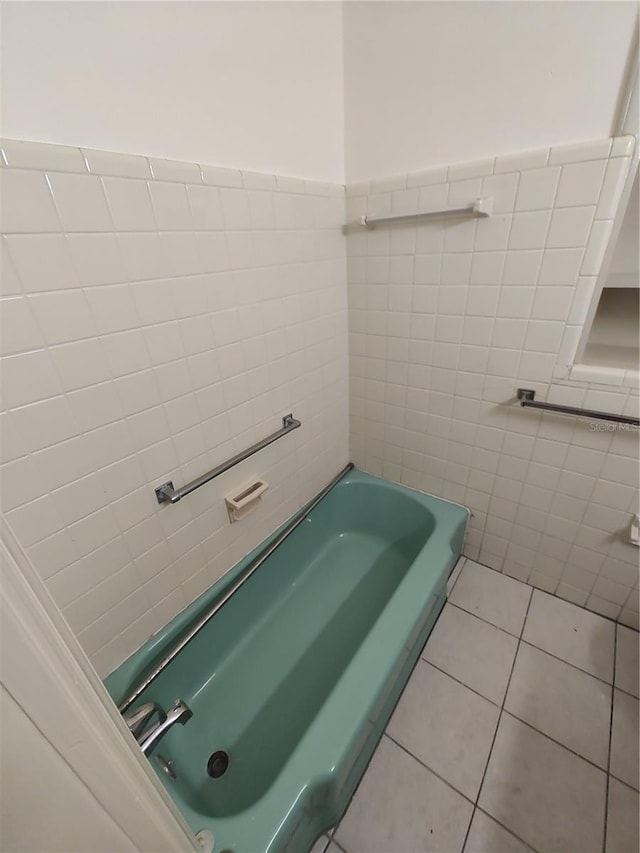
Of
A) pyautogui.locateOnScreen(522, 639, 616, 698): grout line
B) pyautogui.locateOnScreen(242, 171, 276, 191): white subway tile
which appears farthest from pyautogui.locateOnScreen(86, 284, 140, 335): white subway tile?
pyautogui.locateOnScreen(522, 639, 616, 698): grout line

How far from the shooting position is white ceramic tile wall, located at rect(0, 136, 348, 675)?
745 millimetres

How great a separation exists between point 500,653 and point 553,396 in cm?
101

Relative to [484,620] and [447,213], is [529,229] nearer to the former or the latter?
[447,213]

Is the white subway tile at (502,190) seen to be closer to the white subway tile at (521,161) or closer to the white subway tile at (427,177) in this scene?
the white subway tile at (521,161)

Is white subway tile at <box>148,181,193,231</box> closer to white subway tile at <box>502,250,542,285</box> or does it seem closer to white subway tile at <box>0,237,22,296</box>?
white subway tile at <box>0,237,22,296</box>

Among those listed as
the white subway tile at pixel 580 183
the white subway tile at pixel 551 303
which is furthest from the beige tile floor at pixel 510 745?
the white subway tile at pixel 580 183

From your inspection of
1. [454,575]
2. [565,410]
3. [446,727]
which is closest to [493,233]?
[565,410]

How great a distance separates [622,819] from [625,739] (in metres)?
0.22

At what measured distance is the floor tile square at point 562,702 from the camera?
1145mm

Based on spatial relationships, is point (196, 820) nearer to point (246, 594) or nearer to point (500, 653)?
point (246, 594)

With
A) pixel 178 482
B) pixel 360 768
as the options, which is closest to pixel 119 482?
pixel 178 482

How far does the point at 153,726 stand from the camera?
89 centimetres

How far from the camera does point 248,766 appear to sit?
1.10m

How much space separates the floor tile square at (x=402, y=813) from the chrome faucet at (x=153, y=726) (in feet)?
1.96
